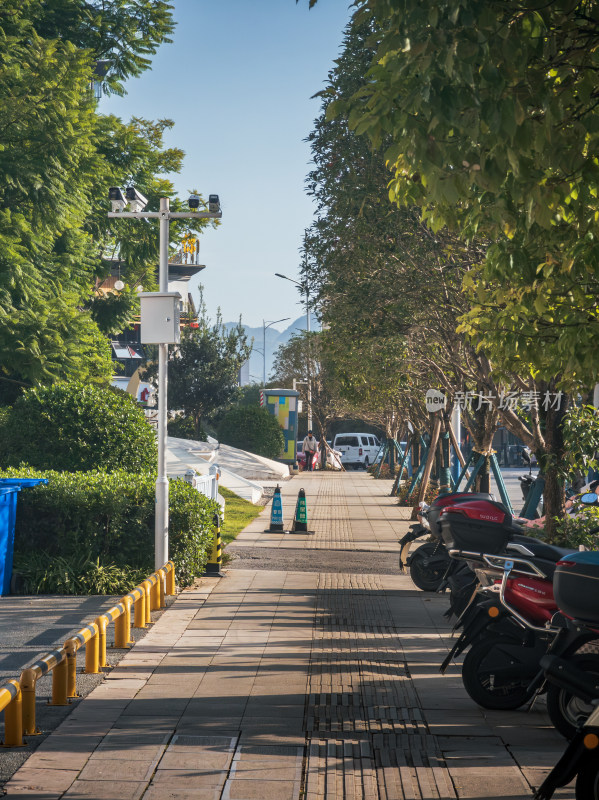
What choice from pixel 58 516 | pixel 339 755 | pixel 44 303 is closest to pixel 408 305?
pixel 58 516

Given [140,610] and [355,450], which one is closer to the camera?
[140,610]

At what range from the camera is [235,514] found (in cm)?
2545

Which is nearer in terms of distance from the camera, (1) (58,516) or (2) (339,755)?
(2) (339,755)

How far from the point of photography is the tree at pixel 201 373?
174ft

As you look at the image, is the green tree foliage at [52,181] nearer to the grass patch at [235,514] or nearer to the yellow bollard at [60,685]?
the grass patch at [235,514]

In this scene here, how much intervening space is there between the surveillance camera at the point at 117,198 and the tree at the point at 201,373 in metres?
40.0

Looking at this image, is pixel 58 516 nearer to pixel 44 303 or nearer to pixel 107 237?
pixel 44 303

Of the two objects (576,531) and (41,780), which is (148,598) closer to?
(41,780)

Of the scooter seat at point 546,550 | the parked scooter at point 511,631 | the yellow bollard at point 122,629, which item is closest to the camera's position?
the parked scooter at point 511,631

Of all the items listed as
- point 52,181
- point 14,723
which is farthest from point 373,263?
point 14,723

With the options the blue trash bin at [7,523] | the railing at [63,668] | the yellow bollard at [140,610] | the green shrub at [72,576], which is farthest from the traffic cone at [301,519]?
the yellow bollard at [140,610]

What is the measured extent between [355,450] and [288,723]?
5927cm

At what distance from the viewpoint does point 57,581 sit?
1175 cm

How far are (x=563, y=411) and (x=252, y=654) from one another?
6172 mm
